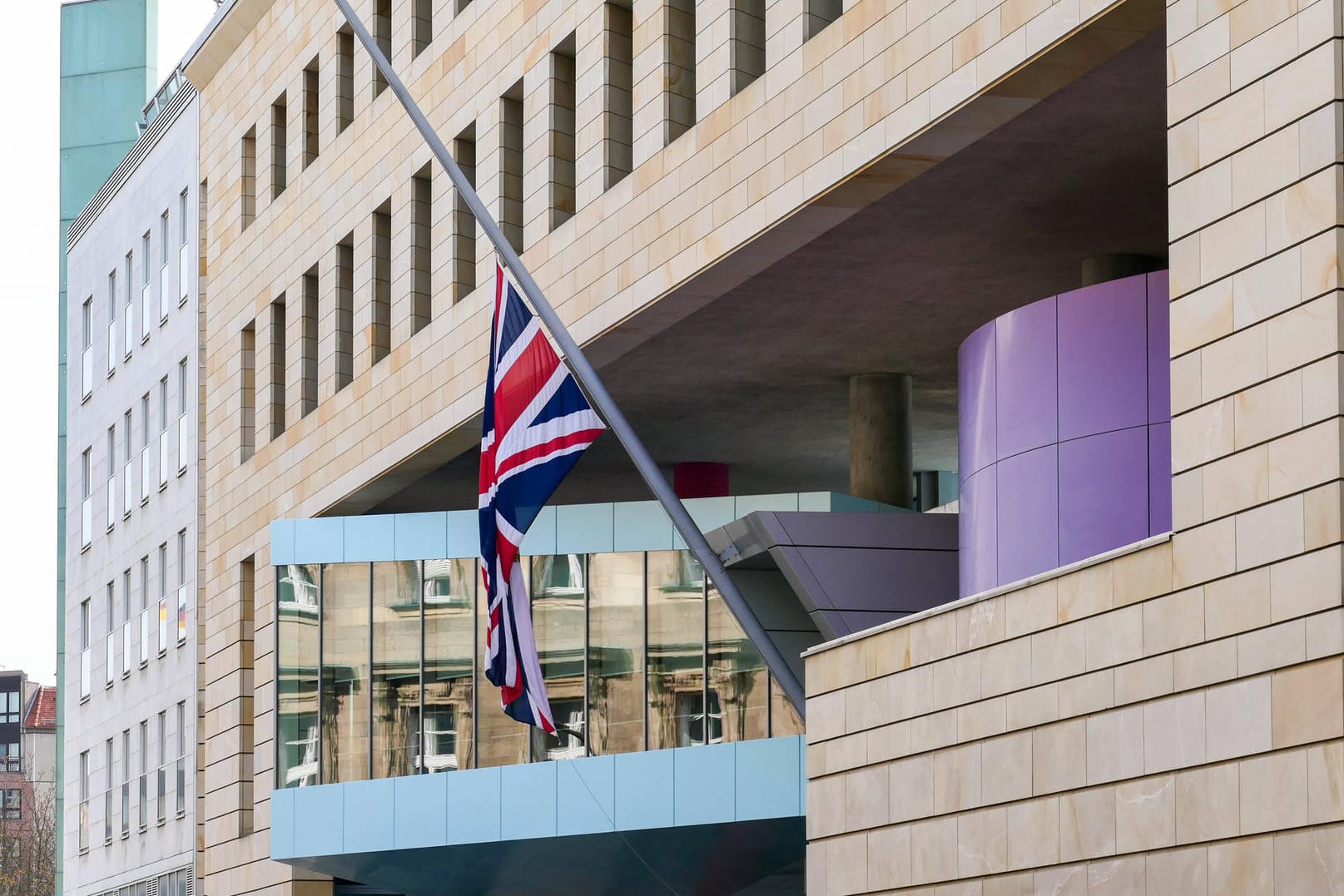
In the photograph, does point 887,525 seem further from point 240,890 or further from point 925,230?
point 240,890

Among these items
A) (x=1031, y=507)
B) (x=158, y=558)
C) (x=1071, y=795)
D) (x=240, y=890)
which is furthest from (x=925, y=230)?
(x=158, y=558)

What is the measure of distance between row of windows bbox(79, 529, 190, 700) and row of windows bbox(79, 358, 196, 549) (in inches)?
65.3

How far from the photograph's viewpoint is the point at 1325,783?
698 inches

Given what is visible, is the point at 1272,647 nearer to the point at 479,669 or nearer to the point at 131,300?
the point at 479,669

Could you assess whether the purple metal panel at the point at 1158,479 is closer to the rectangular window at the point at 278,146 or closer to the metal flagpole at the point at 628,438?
the metal flagpole at the point at 628,438

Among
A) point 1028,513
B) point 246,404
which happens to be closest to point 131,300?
Answer: point 246,404

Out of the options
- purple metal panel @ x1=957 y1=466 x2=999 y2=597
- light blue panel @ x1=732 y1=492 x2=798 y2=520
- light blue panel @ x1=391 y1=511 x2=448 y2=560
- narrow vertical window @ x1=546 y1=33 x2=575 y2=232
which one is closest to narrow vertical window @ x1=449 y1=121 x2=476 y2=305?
narrow vertical window @ x1=546 y1=33 x2=575 y2=232

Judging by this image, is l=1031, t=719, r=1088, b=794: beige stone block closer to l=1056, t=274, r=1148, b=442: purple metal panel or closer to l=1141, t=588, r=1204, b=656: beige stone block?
l=1141, t=588, r=1204, b=656: beige stone block

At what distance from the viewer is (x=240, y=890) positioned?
4625 cm

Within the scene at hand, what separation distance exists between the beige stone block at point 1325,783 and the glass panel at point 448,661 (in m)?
21.7

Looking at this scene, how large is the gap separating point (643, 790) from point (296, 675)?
9.73 metres

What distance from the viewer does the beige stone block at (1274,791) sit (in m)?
18.0

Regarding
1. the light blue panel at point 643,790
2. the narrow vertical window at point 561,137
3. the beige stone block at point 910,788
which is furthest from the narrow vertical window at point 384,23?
the beige stone block at point 910,788

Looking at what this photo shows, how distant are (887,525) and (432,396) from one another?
9.60m
